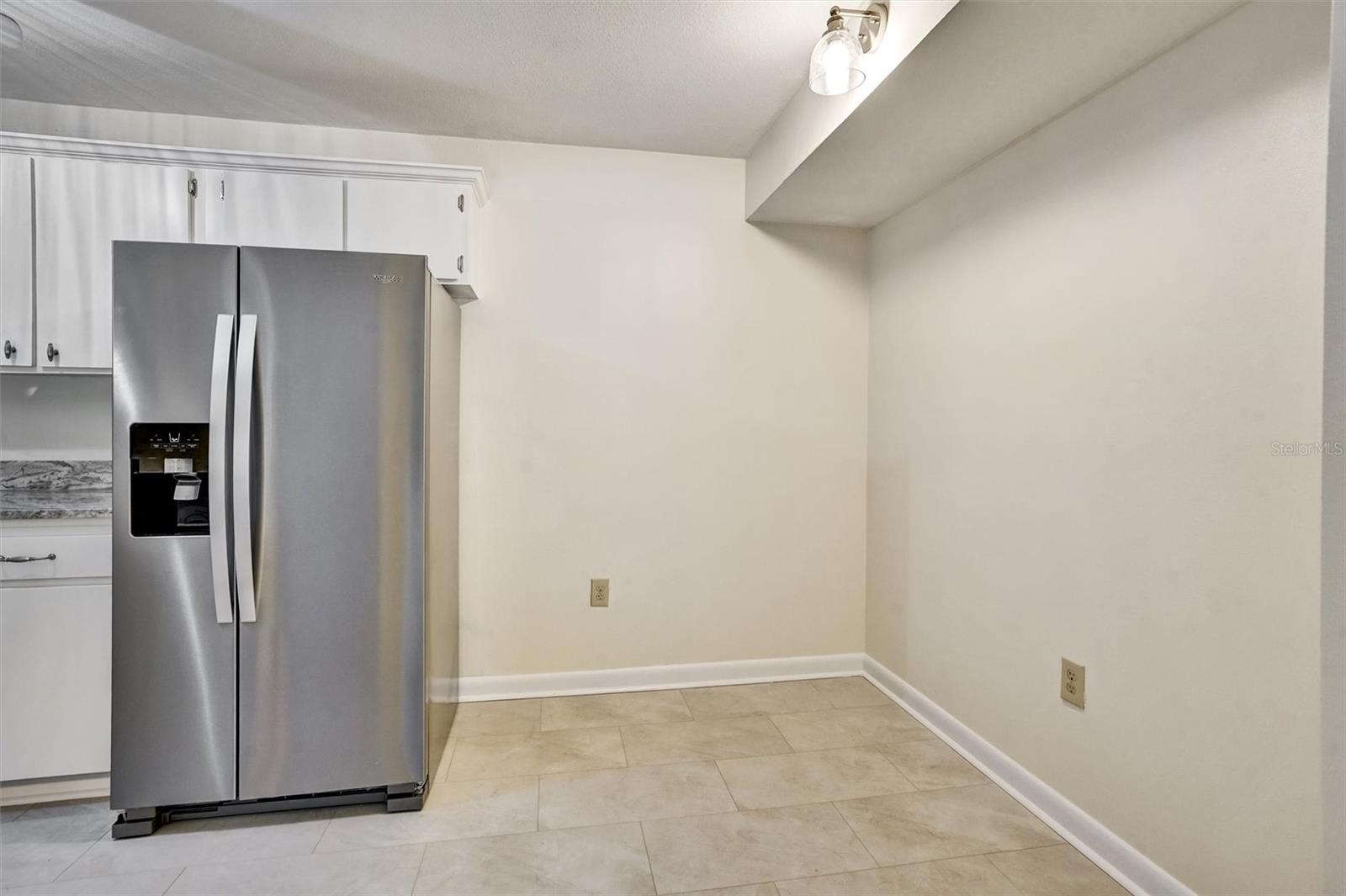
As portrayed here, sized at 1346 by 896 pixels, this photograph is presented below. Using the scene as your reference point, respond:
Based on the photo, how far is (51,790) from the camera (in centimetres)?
205

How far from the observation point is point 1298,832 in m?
1.33

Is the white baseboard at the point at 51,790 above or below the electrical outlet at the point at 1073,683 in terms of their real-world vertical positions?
below

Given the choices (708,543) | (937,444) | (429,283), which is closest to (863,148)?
(937,444)

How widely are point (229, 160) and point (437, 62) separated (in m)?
0.85

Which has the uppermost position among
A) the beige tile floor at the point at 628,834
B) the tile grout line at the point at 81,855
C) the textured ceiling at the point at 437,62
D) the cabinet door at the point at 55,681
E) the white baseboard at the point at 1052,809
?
the textured ceiling at the point at 437,62

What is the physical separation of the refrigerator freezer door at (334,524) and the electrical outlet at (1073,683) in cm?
199

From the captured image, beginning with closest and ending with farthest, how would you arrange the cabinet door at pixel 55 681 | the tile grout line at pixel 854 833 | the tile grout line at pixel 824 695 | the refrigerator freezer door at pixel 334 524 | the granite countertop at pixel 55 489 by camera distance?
the tile grout line at pixel 854 833
the refrigerator freezer door at pixel 334 524
the cabinet door at pixel 55 681
the granite countertop at pixel 55 489
the tile grout line at pixel 824 695

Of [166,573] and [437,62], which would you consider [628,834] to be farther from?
[437,62]

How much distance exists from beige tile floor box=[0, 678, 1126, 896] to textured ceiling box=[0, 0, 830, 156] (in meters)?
2.46

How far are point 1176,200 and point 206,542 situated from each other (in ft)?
9.19

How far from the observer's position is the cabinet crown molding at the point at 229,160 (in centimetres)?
217

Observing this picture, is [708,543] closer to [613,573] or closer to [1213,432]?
[613,573]

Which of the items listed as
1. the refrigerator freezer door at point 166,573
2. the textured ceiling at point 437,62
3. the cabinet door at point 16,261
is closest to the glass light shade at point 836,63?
the textured ceiling at point 437,62

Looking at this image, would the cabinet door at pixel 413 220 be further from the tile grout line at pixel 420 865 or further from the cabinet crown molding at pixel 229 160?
the tile grout line at pixel 420 865
